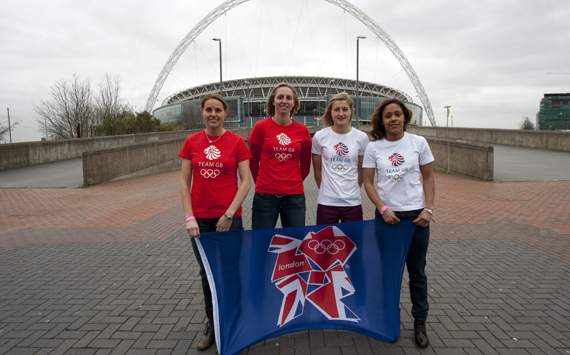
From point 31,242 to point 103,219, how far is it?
1687 mm

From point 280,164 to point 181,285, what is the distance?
214 cm

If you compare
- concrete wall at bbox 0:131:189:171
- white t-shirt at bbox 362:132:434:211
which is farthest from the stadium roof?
white t-shirt at bbox 362:132:434:211

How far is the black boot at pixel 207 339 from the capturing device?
314 cm

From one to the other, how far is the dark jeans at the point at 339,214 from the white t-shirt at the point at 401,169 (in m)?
0.33

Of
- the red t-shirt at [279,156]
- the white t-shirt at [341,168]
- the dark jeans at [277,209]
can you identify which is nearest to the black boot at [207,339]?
the dark jeans at [277,209]

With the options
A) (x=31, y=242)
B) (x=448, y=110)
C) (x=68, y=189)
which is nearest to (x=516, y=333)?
(x=31, y=242)

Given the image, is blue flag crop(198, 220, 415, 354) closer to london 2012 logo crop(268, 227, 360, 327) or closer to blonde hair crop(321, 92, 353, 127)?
london 2012 logo crop(268, 227, 360, 327)

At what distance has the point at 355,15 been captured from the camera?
76438mm

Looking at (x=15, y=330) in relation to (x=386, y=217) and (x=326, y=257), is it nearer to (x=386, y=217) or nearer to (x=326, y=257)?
(x=326, y=257)

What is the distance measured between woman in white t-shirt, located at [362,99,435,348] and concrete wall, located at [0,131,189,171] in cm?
1710

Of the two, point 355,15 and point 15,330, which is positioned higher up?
point 355,15

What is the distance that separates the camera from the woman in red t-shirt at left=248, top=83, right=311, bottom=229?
346cm

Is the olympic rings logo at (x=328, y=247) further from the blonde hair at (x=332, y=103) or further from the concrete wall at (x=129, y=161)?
the concrete wall at (x=129, y=161)

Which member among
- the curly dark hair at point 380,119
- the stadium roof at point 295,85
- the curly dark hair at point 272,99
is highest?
the stadium roof at point 295,85
